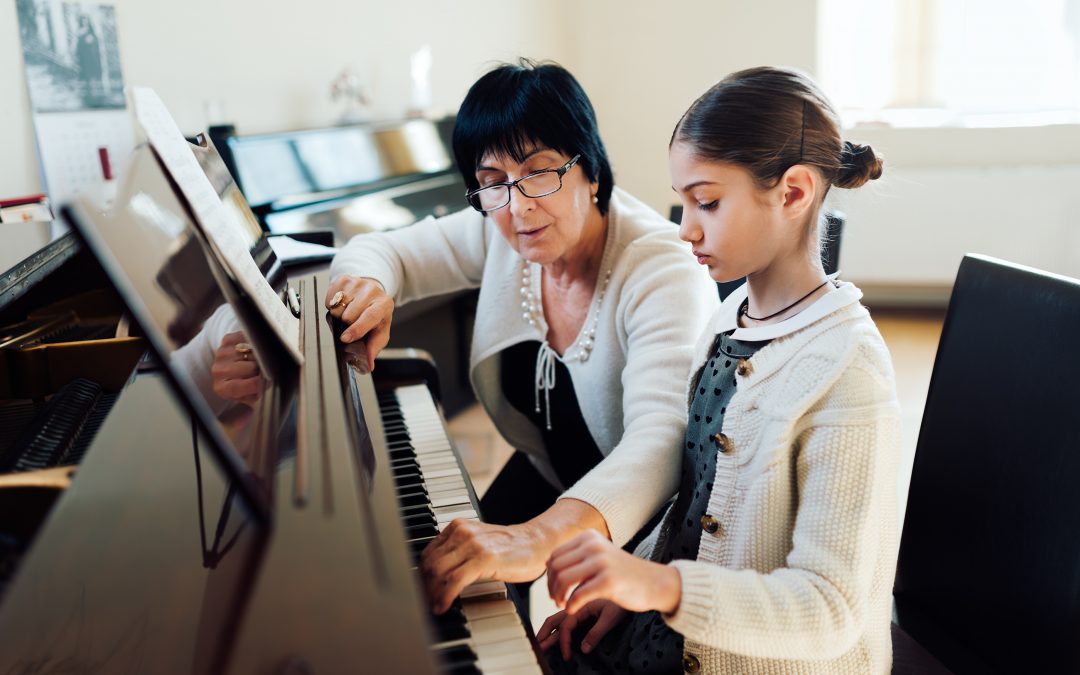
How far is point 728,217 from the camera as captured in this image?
3.54ft

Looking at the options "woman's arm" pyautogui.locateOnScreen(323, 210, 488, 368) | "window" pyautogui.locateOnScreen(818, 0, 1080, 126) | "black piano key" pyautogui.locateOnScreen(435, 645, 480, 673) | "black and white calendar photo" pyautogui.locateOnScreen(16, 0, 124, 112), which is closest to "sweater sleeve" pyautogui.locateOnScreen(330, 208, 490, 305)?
"woman's arm" pyautogui.locateOnScreen(323, 210, 488, 368)

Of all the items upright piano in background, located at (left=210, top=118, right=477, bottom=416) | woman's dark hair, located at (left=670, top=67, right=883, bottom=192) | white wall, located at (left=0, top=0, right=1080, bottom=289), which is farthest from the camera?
white wall, located at (left=0, top=0, right=1080, bottom=289)

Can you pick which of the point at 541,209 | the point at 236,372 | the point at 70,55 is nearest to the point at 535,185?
the point at 541,209

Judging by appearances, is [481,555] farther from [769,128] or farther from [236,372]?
[769,128]

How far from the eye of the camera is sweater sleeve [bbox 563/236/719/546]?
1.16m

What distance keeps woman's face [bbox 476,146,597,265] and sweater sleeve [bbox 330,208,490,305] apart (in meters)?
0.30

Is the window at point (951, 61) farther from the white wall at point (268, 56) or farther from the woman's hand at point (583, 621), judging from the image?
the woman's hand at point (583, 621)

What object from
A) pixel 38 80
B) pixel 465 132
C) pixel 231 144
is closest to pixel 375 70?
pixel 231 144

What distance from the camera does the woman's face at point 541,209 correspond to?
1479 millimetres

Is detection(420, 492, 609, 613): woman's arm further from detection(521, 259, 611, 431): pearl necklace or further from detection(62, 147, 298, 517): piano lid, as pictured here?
detection(521, 259, 611, 431): pearl necklace

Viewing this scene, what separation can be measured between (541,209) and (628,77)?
3.96 meters

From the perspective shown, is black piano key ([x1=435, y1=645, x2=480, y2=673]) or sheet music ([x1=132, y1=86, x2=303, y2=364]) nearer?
black piano key ([x1=435, y1=645, x2=480, y2=673])

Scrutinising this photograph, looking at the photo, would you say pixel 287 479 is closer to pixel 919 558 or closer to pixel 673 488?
pixel 673 488

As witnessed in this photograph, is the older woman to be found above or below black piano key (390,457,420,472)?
Answer: above
